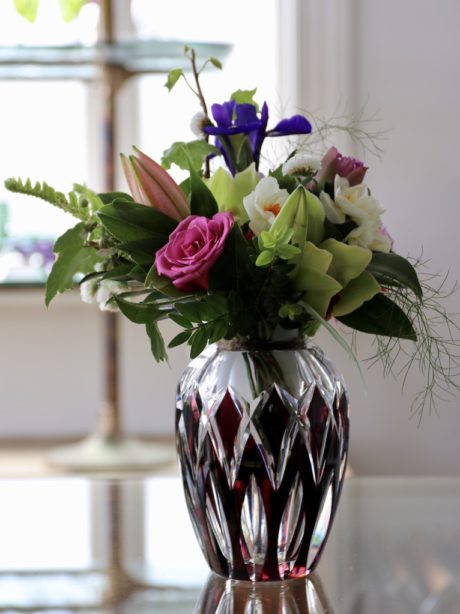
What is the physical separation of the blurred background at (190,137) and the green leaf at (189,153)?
127cm

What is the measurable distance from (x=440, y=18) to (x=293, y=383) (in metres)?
1.61

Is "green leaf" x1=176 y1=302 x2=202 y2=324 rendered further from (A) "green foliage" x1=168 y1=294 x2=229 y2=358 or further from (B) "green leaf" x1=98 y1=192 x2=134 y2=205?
(B) "green leaf" x1=98 y1=192 x2=134 y2=205

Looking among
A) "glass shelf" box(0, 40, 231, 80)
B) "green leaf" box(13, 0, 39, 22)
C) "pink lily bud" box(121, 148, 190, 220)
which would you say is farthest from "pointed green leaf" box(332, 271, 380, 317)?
"green leaf" box(13, 0, 39, 22)

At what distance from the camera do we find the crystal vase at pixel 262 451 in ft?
2.17

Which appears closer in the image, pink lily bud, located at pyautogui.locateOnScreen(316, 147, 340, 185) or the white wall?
pink lily bud, located at pyautogui.locateOnScreen(316, 147, 340, 185)

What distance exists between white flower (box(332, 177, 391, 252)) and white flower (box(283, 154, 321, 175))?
0.02m

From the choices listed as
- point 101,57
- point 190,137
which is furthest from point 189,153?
point 190,137

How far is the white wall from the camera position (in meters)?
2.10

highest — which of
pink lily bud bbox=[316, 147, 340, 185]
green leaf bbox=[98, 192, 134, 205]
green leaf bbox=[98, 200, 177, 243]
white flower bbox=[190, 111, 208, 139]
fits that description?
white flower bbox=[190, 111, 208, 139]

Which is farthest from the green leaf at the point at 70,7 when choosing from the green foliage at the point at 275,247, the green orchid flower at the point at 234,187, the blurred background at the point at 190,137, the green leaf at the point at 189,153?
the green foliage at the point at 275,247

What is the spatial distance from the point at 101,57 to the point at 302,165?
4.52 ft

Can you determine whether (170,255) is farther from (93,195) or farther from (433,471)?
(433,471)

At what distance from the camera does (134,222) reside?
2.18 feet

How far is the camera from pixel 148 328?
701 millimetres
